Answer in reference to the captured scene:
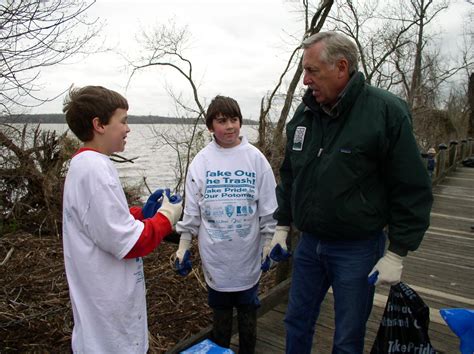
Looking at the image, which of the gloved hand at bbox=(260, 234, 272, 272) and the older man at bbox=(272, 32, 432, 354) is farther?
the gloved hand at bbox=(260, 234, 272, 272)

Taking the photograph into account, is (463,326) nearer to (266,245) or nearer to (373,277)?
(373,277)

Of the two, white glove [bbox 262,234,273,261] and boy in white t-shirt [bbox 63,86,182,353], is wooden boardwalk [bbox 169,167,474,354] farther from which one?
boy in white t-shirt [bbox 63,86,182,353]

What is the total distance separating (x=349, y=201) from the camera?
1.75 m

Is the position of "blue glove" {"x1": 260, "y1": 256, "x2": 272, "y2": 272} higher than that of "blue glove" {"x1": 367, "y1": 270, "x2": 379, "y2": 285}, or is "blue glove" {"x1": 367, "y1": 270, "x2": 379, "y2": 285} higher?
"blue glove" {"x1": 367, "y1": 270, "x2": 379, "y2": 285}

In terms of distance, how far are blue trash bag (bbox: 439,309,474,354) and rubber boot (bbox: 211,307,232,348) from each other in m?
1.22

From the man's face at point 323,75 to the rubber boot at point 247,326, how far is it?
1352mm

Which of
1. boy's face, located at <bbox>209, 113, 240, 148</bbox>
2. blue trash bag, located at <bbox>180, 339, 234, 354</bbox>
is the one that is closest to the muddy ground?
blue trash bag, located at <bbox>180, 339, 234, 354</bbox>

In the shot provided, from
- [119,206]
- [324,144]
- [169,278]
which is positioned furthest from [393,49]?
[119,206]

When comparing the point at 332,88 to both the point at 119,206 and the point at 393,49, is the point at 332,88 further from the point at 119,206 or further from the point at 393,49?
the point at 393,49

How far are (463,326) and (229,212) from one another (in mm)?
1259

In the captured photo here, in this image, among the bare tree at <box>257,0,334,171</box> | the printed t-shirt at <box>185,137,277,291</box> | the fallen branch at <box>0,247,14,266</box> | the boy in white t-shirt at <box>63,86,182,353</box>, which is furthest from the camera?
the bare tree at <box>257,0,334,171</box>

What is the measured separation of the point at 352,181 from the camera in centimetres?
173

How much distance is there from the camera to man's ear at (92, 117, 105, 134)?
61.5 inches

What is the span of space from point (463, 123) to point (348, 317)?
83.1ft
